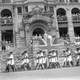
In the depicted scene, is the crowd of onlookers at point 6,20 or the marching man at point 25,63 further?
the crowd of onlookers at point 6,20

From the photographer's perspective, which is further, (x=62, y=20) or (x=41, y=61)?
(x=62, y=20)

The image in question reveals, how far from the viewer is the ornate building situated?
3894 centimetres

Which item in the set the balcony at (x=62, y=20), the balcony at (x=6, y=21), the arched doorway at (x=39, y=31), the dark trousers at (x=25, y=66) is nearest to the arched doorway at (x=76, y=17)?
the balcony at (x=62, y=20)

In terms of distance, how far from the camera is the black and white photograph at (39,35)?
2641cm

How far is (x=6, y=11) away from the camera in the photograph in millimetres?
45438

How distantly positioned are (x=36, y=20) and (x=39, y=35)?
3233 mm

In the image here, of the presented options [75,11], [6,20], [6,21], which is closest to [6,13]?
[6,20]

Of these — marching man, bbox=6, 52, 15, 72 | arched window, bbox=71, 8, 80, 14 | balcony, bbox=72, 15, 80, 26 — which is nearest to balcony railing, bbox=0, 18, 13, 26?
balcony, bbox=72, 15, 80, 26

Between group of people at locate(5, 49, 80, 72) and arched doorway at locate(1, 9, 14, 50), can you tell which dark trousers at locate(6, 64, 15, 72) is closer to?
group of people at locate(5, 49, 80, 72)

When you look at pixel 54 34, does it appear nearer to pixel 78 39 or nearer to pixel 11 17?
pixel 78 39

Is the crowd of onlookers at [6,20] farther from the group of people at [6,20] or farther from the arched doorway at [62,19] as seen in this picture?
the arched doorway at [62,19]

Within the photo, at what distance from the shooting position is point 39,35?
3919cm

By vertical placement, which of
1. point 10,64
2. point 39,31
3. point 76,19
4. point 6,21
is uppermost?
point 76,19

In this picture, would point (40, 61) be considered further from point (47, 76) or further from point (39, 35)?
point (47, 76)
